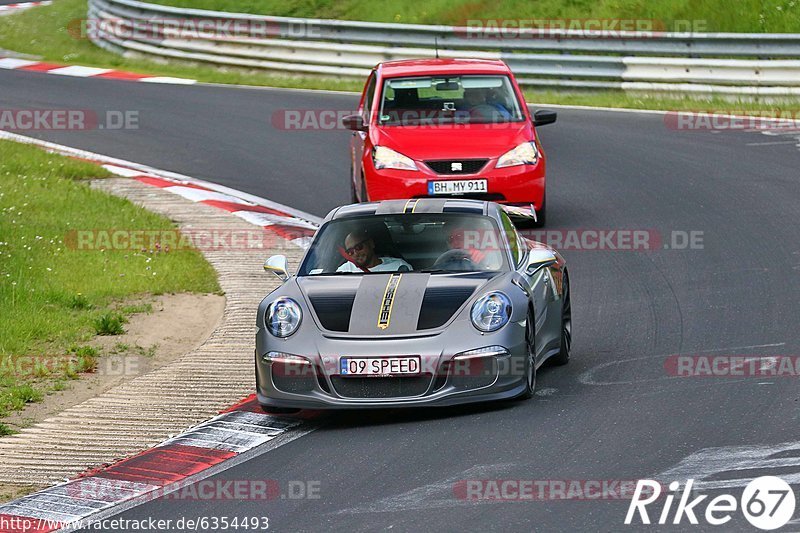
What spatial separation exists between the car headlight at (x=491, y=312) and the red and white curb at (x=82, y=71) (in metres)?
17.8

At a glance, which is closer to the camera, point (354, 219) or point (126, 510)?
point (126, 510)

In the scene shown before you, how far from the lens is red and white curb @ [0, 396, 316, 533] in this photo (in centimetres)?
707

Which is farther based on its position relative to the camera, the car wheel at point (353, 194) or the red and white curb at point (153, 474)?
the car wheel at point (353, 194)

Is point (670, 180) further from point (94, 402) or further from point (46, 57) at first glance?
point (46, 57)

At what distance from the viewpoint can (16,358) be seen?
33.6ft

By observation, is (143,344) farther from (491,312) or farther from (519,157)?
(519,157)

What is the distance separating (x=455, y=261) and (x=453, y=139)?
5120 millimetres

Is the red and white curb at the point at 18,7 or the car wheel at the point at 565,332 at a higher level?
the red and white curb at the point at 18,7

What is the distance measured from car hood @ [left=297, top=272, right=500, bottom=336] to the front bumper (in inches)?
5.0

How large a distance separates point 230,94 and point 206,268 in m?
11.4

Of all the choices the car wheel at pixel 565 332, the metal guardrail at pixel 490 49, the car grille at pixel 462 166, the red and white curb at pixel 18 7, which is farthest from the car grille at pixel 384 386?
the red and white curb at pixel 18 7

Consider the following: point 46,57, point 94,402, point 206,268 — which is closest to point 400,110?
point 206,268

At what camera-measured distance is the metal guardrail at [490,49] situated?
20906 mm

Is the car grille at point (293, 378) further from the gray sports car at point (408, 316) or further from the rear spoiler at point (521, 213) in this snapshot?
the rear spoiler at point (521, 213)
